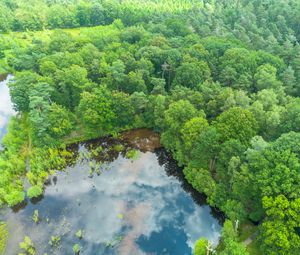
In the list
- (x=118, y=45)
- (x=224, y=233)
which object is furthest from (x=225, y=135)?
(x=118, y=45)

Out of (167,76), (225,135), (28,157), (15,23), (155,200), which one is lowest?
(15,23)

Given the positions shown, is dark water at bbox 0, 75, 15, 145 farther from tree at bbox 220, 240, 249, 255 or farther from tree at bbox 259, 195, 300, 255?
tree at bbox 259, 195, 300, 255

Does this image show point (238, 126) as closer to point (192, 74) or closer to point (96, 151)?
point (192, 74)

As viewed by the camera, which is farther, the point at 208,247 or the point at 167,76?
the point at 167,76

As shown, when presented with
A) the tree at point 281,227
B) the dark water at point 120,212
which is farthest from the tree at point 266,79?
the tree at point 281,227

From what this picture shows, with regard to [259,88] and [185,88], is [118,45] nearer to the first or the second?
[185,88]

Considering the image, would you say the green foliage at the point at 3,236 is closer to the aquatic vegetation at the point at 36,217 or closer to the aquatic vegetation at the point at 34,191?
the aquatic vegetation at the point at 36,217
